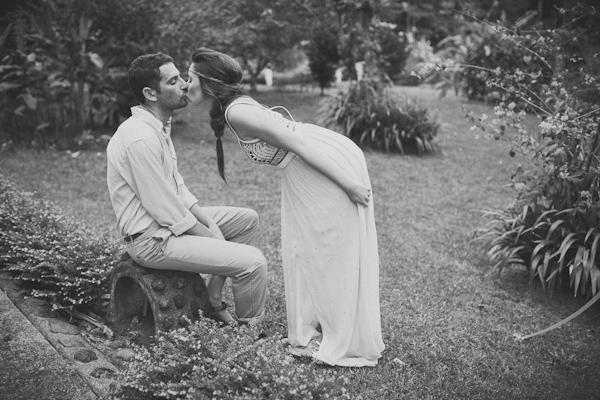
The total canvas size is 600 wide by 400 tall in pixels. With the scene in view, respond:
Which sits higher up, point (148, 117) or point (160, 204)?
point (148, 117)

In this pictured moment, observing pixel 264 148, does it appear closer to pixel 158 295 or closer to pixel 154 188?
pixel 154 188

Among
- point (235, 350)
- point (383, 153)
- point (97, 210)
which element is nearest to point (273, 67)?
point (383, 153)

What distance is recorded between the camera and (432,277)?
5.11 metres

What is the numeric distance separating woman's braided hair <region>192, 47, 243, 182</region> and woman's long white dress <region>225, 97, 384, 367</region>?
0.10 m

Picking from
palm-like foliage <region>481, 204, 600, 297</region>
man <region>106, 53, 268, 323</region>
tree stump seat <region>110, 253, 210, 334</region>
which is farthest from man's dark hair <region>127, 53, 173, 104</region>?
palm-like foliage <region>481, 204, 600, 297</region>

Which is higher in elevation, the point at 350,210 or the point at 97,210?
the point at 350,210

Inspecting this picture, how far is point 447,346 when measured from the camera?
3818 millimetres

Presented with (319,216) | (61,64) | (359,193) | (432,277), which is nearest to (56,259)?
(319,216)

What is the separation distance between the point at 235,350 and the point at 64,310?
1.52 metres

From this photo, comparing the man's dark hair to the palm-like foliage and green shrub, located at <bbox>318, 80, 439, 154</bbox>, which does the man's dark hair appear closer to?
the palm-like foliage

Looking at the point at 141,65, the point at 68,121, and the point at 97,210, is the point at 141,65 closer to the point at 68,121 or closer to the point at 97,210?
the point at 97,210

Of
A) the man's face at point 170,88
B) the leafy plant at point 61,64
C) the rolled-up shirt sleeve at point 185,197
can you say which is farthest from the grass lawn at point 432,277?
the man's face at point 170,88

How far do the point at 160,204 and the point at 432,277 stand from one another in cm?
280

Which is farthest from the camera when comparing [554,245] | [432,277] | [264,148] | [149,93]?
[432,277]
